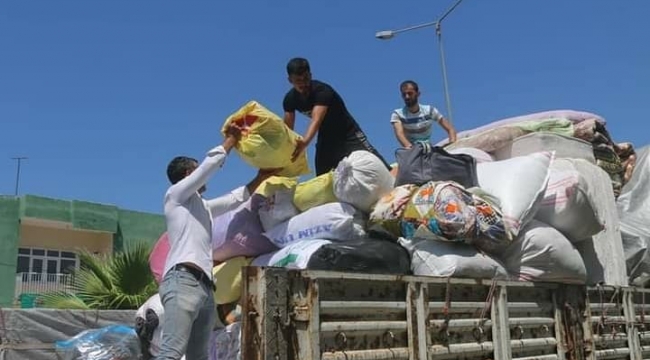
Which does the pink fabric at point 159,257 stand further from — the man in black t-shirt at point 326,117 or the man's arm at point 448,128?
the man's arm at point 448,128

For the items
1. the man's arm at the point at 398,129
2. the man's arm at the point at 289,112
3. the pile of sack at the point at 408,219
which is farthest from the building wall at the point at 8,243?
the pile of sack at the point at 408,219

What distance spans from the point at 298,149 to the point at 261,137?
326 millimetres

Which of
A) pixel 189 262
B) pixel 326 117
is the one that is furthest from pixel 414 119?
pixel 189 262

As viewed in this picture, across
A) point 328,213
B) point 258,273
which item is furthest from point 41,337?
point 258,273

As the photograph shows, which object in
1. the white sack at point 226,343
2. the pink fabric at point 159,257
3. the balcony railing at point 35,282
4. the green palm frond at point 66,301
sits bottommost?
the white sack at point 226,343

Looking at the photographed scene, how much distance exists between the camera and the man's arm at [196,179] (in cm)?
313

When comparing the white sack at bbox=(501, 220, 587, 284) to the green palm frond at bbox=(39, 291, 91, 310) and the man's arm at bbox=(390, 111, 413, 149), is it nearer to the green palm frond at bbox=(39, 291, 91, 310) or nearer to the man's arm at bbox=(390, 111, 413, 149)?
the man's arm at bbox=(390, 111, 413, 149)

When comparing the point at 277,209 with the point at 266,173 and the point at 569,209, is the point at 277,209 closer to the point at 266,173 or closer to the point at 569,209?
the point at 266,173

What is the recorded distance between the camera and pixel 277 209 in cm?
348

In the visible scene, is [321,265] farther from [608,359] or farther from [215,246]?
[608,359]

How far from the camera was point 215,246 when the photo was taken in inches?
137

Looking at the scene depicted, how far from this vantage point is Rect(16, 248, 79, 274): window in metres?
23.4

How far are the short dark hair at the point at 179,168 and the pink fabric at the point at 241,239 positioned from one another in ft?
1.17

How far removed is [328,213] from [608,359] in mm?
1771
